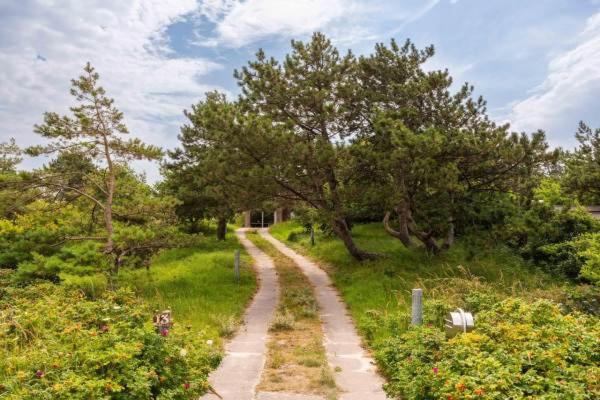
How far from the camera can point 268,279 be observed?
18172mm

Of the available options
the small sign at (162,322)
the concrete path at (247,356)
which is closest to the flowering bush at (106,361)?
the small sign at (162,322)

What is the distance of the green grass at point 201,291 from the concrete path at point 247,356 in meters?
0.40

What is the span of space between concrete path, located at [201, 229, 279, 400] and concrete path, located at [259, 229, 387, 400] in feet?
4.40

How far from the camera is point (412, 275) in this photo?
1577 centimetres

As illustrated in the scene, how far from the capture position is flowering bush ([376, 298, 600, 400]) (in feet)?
15.9

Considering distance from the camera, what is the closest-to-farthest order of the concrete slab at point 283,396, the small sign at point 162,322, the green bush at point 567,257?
1. the concrete slab at point 283,396
2. the small sign at point 162,322
3. the green bush at point 567,257

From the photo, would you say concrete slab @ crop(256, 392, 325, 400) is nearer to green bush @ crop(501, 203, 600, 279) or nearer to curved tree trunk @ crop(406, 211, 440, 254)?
curved tree trunk @ crop(406, 211, 440, 254)

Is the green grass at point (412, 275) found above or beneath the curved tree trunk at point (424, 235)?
beneath

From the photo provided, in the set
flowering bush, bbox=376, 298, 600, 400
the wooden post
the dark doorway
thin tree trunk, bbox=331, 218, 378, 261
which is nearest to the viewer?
flowering bush, bbox=376, 298, 600, 400

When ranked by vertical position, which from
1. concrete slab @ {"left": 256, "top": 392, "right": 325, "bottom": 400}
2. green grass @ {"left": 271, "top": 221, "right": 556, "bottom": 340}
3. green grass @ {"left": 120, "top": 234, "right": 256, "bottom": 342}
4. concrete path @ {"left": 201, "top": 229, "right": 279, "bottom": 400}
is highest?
green grass @ {"left": 271, "top": 221, "right": 556, "bottom": 340}

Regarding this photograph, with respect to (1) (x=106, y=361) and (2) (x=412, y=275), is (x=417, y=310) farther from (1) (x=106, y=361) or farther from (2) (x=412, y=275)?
(2) (x=412, y=275)

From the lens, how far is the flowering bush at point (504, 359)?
191 inches

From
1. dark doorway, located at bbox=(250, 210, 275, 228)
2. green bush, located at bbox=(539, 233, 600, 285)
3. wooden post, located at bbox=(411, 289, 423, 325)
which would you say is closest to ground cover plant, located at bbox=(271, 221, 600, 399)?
wooden post, located at bbox=(411, 289, 423, 325)

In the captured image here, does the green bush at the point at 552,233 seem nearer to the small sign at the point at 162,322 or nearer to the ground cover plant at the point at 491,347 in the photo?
the ground cover plant at the point at 491,347
